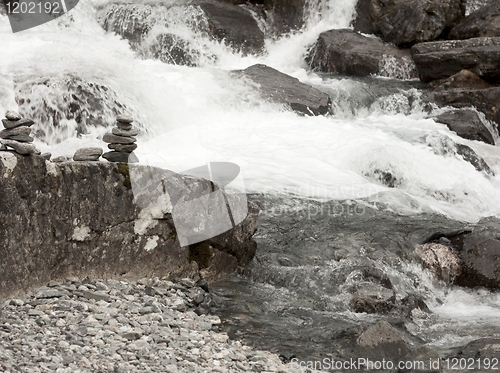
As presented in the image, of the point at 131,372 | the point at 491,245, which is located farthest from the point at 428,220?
the point at 131,372

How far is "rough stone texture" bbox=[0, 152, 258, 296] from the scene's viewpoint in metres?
5.29

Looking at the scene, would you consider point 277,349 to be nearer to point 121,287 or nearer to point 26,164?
point 121,287

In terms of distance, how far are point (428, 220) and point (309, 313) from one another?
14.3ft

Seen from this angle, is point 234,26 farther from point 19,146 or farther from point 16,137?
point 19,146

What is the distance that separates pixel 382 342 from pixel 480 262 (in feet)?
11.2

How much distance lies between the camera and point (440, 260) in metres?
8.65

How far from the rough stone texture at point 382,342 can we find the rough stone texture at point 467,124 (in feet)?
37.1

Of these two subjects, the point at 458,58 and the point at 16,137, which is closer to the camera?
the point at 16,137

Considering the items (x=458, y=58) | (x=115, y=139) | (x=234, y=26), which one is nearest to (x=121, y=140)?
(x=115, y=139)

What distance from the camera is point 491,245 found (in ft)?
28.6

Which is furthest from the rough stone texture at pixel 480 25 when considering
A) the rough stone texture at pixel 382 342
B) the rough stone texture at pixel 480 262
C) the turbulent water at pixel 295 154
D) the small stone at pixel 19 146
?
the small stone at pixel 19 146

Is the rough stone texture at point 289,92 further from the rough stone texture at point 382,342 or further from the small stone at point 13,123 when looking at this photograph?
the small stone at point 13,123

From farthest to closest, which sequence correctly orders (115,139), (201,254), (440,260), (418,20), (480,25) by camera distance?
(418,20)
(480,25)
(440,260)
(201,254)
(115,139)

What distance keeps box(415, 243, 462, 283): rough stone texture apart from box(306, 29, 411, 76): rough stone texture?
12.8 m
